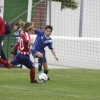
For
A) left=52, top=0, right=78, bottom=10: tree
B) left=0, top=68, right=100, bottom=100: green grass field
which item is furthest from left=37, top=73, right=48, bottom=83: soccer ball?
left=52, top=0, right=78, bottom=10: tree

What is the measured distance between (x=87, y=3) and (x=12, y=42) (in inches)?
147

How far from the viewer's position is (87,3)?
2319 centimetres

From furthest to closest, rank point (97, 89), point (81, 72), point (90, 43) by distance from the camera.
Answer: point (90, 43) → point (81, 72) → point (97, 89)

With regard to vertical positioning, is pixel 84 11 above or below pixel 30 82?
above

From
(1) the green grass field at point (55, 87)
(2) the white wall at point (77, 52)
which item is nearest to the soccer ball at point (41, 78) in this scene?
(1) the green grass field at point (55, 87)

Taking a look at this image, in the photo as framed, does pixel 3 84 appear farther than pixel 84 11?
No

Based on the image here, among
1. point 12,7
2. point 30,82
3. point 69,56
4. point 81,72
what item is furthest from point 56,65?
point 30,82

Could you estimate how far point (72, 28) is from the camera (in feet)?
76.8

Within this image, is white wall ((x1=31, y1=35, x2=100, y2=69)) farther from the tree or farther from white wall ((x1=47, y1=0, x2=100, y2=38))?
the tree

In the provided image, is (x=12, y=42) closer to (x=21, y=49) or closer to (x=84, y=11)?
(x=84, y=11)

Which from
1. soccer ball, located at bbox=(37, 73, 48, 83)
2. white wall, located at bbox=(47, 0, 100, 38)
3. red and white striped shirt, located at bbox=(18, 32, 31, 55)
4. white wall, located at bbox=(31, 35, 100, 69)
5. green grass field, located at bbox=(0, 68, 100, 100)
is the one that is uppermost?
white wall, located at bbox=(47, 0, 100, 38)

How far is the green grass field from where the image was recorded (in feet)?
38.8

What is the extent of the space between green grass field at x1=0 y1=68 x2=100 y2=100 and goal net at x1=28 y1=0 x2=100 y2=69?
91.0 inches

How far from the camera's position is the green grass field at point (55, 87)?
1184cm
